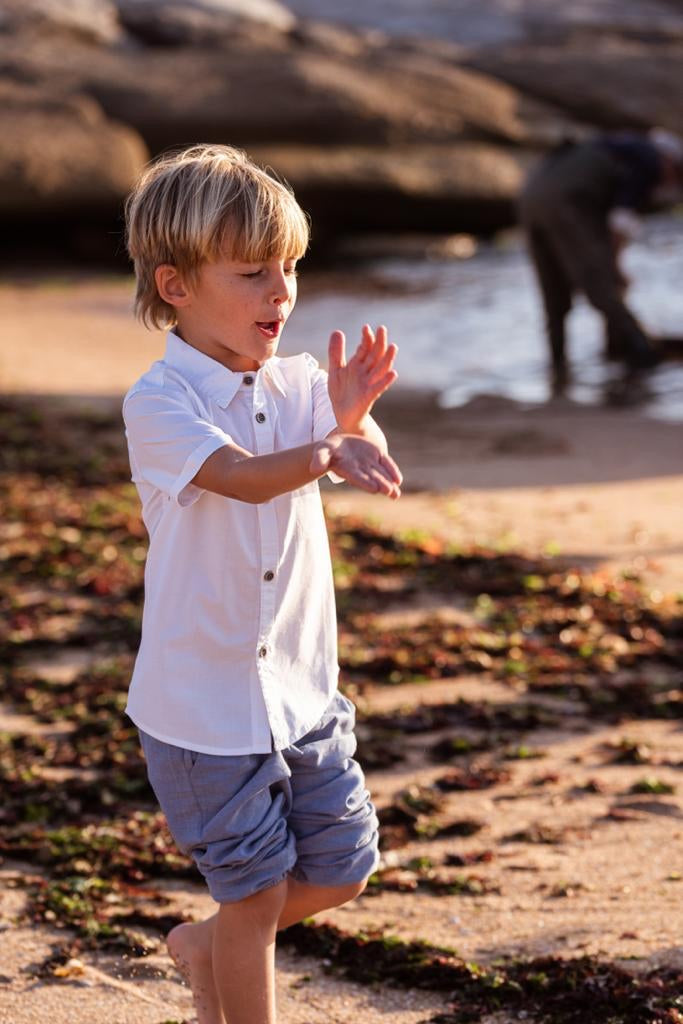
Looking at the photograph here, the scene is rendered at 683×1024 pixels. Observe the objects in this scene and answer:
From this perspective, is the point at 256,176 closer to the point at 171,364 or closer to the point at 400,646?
the point at 171,364

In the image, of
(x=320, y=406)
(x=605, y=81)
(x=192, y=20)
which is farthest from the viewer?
(x=192, y=20)

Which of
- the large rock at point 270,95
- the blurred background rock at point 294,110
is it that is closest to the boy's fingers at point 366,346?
the blurred background rock at point 294,110

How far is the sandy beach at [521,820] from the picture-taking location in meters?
3.55

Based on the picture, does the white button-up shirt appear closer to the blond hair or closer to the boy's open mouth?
the boy's open mouth

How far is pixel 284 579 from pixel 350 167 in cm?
1930

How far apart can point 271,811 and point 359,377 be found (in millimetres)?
853

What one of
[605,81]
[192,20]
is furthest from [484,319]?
[192,20]

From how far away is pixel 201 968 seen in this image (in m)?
3.13

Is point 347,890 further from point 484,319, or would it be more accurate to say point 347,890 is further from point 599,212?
point 484,319

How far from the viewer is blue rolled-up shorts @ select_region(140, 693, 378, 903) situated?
9.48ft

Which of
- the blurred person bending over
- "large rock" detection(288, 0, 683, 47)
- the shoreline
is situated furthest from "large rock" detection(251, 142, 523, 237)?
"large rock" detection(288, 0, 683, 47)

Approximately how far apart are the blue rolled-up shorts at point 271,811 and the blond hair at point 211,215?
0.93 meters

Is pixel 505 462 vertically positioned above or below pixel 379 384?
below

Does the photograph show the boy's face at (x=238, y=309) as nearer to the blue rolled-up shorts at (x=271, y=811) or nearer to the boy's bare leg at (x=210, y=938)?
the blue rolled-up shorts at (x=271, y=811)
